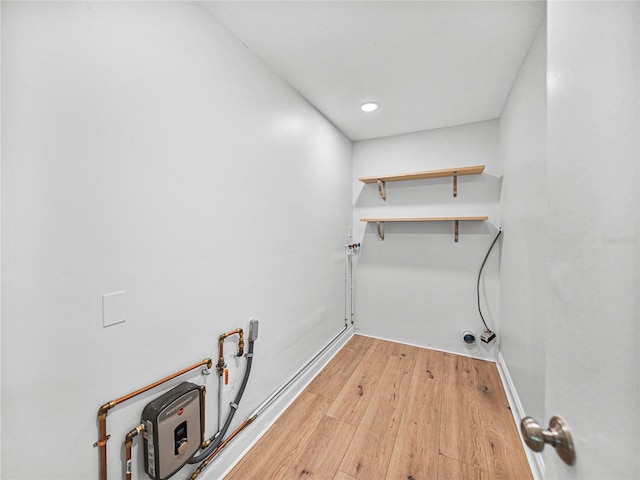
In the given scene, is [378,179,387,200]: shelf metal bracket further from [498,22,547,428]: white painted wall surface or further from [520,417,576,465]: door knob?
[520,417,576,465]: door knob

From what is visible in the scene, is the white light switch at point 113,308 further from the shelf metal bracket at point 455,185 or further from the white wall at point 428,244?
the shelf metal bracket at point 455,185

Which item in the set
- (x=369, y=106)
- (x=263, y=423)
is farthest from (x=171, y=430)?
(x=369, y=106)

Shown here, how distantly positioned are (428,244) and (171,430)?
2588 millimetres

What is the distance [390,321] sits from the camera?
3.00m

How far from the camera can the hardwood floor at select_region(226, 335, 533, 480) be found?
1424 mm

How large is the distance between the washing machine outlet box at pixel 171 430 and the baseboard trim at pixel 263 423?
12.1 inches

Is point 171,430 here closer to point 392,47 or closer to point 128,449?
point 128,449

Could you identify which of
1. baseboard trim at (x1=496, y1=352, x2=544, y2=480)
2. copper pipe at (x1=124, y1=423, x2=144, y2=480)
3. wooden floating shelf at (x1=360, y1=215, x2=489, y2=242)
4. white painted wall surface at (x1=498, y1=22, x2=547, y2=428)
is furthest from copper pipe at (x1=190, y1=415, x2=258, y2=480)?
wooden floating shelf at (x1=360, y1=215, x2=489, y2=242)

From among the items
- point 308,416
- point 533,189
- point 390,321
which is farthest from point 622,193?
point 390,321

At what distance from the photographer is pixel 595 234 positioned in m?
0.44

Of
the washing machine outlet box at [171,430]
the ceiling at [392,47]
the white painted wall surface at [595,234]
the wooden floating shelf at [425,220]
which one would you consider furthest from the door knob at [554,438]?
the wooden floating shelf at [425,220]

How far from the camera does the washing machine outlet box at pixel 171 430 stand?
1.02m

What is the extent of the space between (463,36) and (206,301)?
6.57ft

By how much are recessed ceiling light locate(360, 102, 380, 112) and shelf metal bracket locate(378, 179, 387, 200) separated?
72cm
